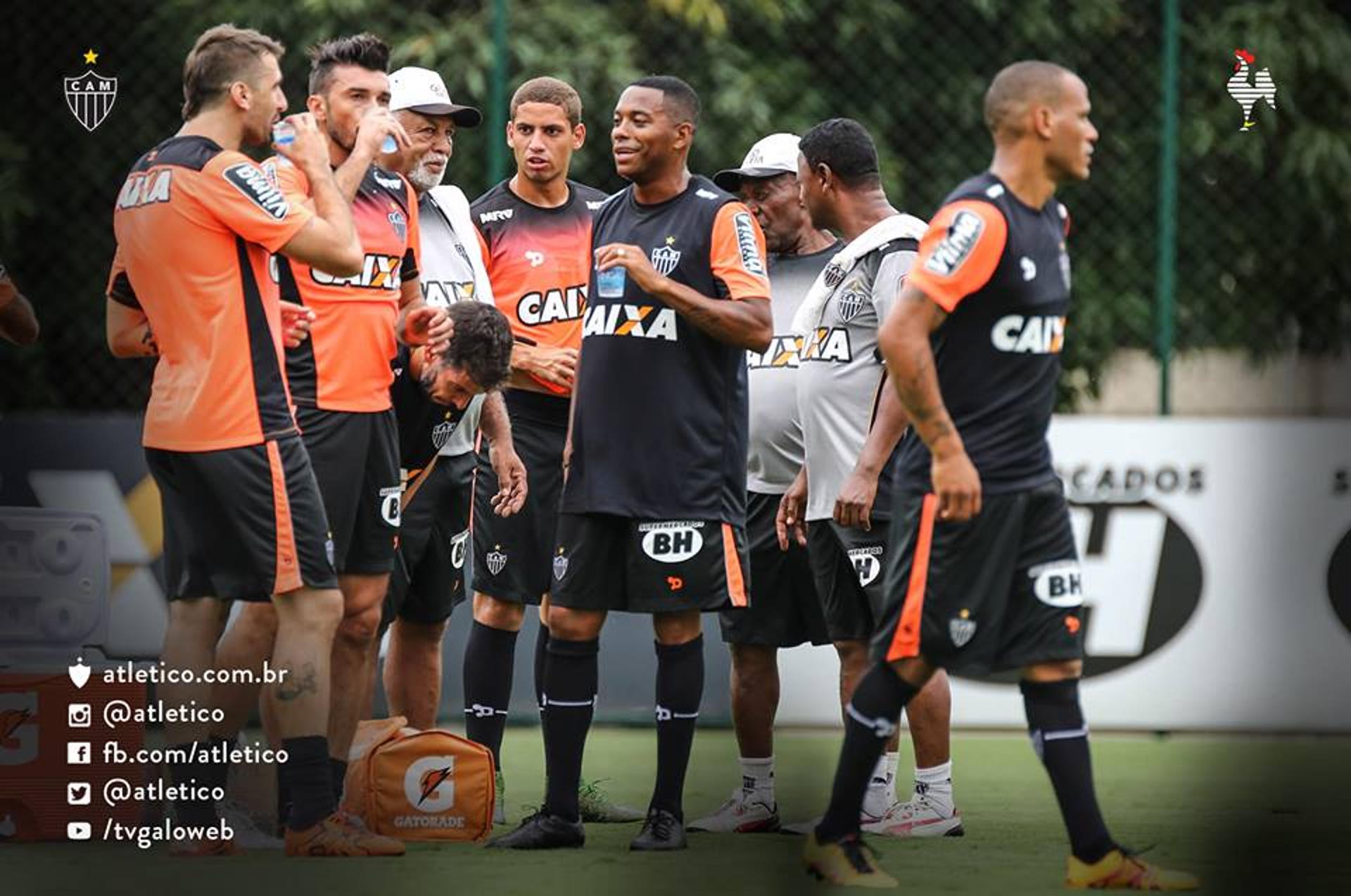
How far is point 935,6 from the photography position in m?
11.5

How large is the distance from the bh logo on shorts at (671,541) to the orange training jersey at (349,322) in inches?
35.1

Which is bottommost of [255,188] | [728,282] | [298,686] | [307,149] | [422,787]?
[422,787]

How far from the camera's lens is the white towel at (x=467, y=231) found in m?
7.70

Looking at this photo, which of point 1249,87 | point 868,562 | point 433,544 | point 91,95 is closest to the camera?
point 868,562

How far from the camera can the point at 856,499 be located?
6.73m

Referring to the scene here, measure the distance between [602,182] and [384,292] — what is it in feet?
17.8

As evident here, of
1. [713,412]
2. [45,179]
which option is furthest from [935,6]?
[713,412]

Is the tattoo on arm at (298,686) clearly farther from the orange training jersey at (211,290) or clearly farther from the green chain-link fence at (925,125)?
the green chain-link fence at (925,125)

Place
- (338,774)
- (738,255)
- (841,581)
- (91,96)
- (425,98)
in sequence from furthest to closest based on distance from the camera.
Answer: (91,96)
(425,98)
(841,581)
(338,774)
(738,255)

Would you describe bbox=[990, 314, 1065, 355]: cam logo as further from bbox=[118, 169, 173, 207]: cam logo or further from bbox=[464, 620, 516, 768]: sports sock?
bbox=[464, 620, 516, 768]: sports sock

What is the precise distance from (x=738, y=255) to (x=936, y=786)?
5.99ft

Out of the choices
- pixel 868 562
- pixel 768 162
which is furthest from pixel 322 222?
pixel 768 162

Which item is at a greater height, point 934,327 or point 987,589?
point 934,327

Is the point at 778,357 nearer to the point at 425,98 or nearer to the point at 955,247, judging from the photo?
the point at 425,98
